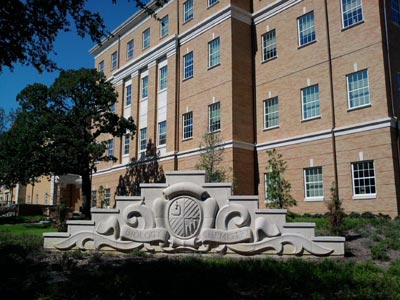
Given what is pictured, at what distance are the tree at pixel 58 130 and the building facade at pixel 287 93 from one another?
5.02m

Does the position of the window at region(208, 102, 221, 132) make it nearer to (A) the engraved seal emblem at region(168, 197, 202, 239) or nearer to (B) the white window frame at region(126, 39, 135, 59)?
(B) the white window frame at region(126, 39, 135, 59)

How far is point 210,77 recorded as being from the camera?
94.4 ft

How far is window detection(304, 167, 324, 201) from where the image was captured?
906 inches

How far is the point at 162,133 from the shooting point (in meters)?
33.8

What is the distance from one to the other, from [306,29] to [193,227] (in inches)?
698

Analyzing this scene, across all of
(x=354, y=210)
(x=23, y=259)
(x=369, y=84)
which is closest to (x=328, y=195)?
(x=354, y=210)

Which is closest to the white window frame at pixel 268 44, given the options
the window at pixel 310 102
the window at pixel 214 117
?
the window at pixel 310 102

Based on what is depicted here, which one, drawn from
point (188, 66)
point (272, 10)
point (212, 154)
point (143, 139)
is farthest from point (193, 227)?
point (143, 139)

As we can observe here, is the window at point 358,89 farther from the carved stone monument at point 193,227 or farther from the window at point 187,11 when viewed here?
the window at point 187,11

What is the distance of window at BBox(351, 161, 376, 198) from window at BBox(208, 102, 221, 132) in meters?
9.50

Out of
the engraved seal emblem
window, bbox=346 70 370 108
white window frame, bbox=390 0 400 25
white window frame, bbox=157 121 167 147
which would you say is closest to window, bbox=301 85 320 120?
window, bbox=346 70 370 108

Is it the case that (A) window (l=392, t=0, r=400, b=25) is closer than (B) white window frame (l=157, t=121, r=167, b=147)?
Yes

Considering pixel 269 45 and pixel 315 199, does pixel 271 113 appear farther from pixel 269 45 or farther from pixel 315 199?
pixel 315 199

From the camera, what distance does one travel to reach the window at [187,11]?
3195 centimetres
